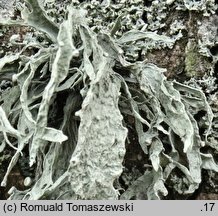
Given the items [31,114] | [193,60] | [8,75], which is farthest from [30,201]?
[193,60]

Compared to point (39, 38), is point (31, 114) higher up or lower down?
lower down

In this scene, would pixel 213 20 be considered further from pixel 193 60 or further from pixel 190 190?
pixel 190 190

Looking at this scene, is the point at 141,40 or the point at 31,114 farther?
the point at 141,40

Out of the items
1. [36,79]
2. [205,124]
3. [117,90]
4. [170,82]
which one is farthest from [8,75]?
[205,124]

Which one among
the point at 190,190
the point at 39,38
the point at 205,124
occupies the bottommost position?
the point at 190,190

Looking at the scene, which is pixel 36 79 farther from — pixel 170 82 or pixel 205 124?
pixel 205 124

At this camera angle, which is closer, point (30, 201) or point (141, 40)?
point (30, 201)
